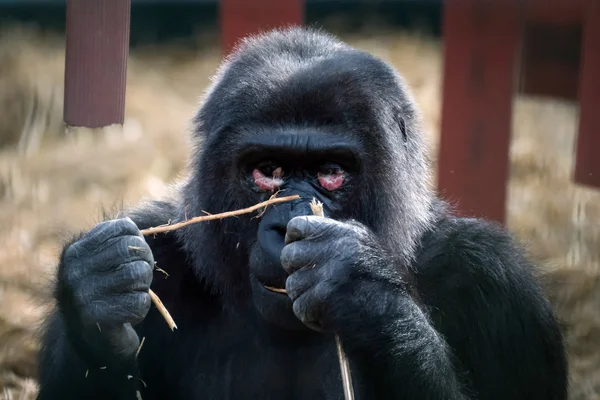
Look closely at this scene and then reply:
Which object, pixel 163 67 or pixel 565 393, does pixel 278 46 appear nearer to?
pixel 565 393

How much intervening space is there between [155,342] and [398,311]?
163 cm

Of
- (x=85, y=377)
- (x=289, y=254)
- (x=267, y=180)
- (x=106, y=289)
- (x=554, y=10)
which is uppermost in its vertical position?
(x=554, y=10)

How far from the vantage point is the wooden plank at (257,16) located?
7988mm

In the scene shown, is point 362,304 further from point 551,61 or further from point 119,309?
point 551,61

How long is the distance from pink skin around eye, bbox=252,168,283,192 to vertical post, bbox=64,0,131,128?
0.90 metres

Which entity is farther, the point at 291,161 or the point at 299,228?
the point at 291,161

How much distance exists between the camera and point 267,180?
5047 millimetres

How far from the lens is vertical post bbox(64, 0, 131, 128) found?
4410 millimetres

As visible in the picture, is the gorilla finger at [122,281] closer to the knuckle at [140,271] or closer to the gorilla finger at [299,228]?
the knuckle at [140,271]

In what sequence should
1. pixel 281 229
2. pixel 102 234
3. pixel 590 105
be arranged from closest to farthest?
pixel 281 229, pixel 102 234, pixel 590 105

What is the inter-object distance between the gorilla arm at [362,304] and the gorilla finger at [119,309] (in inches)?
27.8

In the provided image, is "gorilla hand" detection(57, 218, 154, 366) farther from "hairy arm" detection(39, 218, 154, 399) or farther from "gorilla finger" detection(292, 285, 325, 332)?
"gorilla finger" detection(292, 285, 325, 332)

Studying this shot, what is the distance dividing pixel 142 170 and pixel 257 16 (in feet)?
9.96

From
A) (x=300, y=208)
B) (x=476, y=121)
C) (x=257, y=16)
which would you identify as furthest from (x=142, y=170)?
(x=300, y=208)
